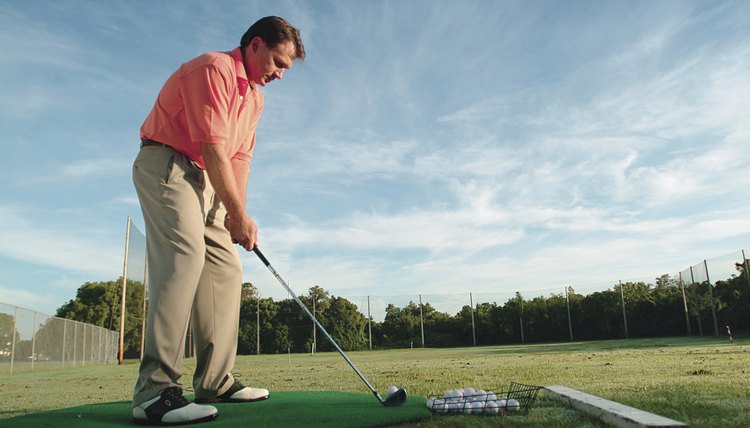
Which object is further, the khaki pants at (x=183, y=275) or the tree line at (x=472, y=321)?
the tree line at (x=472, y=321)

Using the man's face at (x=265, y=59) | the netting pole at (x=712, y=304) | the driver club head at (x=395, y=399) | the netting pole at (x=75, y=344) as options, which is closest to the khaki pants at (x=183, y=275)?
the man's face at (x=265, y=59)

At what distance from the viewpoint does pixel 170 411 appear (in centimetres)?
274

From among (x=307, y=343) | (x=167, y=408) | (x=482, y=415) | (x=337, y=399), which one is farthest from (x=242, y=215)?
(x=307, y=343)

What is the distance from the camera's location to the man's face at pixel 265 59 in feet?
10.8

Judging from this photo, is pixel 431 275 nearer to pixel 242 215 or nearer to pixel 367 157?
pixel 367 157

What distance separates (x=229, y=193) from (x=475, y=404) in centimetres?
171

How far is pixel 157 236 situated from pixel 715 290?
27816 mm

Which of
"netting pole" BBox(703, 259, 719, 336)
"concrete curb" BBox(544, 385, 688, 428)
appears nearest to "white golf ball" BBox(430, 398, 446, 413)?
"concrete curb" BBox(544, 385, 688, 428)

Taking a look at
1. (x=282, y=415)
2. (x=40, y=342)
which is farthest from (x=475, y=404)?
(x=40, y=342)

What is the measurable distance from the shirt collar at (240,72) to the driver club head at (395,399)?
1959mm

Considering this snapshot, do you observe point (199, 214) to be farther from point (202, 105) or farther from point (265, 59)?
point (265, 59)

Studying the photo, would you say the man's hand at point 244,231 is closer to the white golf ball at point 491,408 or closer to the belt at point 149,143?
the belt at point 149,143

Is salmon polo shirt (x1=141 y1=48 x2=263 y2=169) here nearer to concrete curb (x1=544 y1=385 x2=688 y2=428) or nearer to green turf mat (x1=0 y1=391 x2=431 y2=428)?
green turf mat (x1=0 y1=391 x2=431 y2=428)

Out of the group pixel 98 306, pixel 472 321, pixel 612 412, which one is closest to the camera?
pixel 612 412
